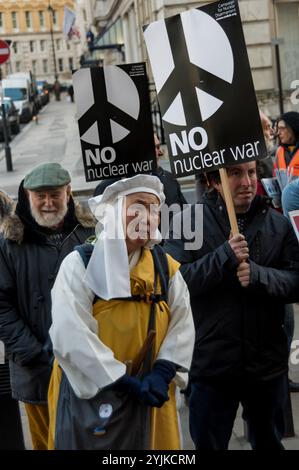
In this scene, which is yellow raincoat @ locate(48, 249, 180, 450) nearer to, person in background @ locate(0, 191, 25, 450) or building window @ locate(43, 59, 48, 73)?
person in background @ locate(0, 191, 25, 450)

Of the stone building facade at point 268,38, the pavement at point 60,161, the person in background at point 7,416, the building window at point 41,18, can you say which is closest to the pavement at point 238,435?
the pavement at point 60,161

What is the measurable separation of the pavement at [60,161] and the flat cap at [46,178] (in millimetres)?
1741

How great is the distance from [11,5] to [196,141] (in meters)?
61.4

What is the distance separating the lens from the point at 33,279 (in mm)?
4039

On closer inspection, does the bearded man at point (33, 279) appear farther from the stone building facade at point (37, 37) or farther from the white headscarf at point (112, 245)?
the stone building facade at point (37, 37)

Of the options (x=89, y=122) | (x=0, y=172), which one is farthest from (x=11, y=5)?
(x=89, y=122)

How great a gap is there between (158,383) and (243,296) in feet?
2.80

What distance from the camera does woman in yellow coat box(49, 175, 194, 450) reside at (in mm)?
2986

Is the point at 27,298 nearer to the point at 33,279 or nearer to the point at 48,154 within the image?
the point at 33,279

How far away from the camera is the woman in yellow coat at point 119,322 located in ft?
9.80

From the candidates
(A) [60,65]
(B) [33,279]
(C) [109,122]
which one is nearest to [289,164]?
(C) [109,122]

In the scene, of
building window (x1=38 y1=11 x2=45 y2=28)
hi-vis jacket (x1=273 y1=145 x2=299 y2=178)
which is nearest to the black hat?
hi-vis jacket (x1=273 y1=145 x2=299 y2=178)

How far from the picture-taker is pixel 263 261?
12.5ft

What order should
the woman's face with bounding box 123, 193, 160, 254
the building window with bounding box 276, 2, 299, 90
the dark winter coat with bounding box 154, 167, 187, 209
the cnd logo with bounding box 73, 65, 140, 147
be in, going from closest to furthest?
1. the woman's face with bounding box 123, 193, 160, 254
2. the cnd logo with bounding box 73, 65, 140, 147
3. the dark winter coat with bounding box 154, 167, 187, 209
4. the building window with bounding box 276, 2, 299, 90
